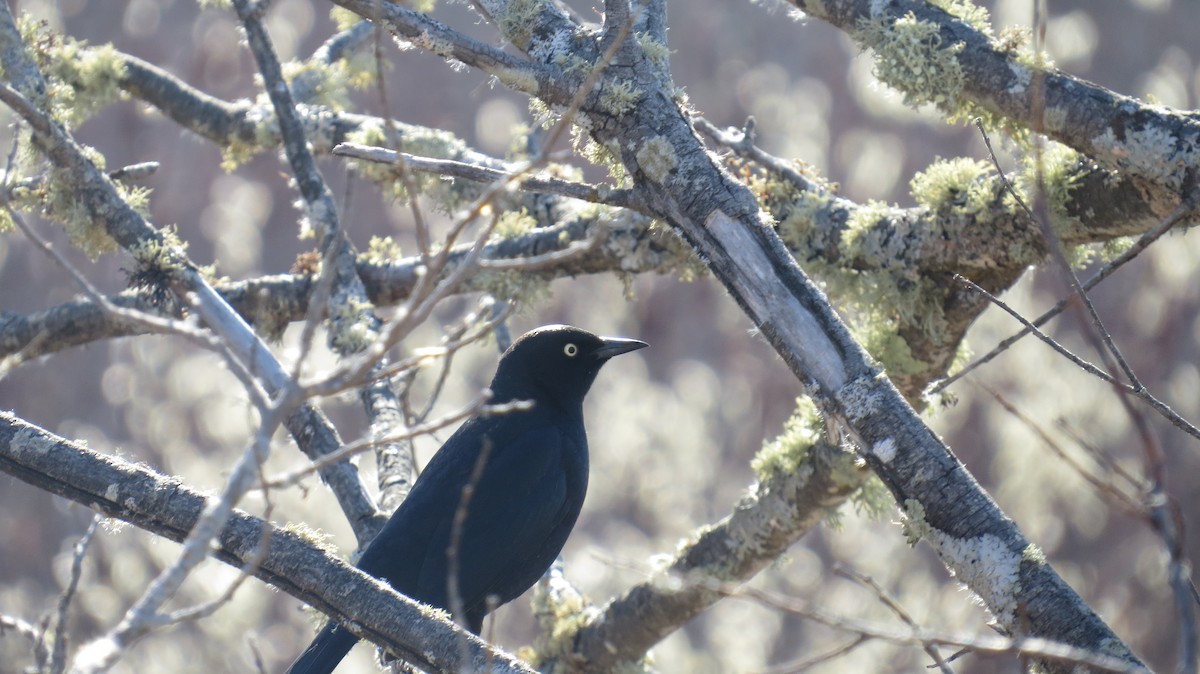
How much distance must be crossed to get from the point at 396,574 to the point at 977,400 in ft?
25.4

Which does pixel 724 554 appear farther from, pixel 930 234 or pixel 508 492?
pixel 930 234

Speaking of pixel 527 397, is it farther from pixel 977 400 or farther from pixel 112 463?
pixel 977 400

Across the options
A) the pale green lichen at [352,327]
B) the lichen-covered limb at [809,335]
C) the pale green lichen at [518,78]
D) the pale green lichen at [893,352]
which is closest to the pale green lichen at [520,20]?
the lichen-covered limb at [809,335]

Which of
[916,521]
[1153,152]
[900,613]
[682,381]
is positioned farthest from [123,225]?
[682,381]

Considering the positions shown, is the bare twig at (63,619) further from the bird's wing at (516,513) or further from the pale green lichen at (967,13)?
the pale green lichen at (967,13)

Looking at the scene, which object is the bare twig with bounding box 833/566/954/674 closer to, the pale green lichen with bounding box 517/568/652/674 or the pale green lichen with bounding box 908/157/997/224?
the pale green lichen with bounding box 908/157/997/224

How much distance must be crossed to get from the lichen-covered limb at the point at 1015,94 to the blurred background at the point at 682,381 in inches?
237

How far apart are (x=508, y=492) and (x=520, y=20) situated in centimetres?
166

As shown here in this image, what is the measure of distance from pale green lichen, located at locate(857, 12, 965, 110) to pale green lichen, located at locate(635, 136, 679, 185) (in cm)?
91

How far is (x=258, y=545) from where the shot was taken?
255cm

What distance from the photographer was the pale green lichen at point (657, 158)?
10.0 feet

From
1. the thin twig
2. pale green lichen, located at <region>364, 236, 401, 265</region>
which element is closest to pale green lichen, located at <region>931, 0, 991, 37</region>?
the thin twig

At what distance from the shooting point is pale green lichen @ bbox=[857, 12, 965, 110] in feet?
11.4

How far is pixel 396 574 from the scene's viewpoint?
3.83 metres
